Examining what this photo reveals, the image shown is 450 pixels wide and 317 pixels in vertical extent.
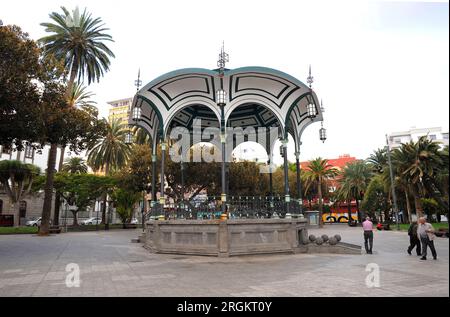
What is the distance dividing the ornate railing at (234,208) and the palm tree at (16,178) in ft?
101

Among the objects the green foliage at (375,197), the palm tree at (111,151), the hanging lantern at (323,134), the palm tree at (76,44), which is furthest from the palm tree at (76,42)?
the green foliage at (375,197)

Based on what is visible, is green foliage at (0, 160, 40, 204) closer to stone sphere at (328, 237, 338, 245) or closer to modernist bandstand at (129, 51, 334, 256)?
modernist bandstand at (129, 51, 334, 256)

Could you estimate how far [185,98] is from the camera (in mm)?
16062

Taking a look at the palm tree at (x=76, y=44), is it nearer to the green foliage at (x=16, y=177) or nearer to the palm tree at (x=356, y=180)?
the green foliage at (x=16, y=177)

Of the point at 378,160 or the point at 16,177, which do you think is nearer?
the point at 16,177

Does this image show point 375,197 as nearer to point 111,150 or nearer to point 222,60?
point 111,150

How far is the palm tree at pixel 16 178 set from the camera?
37.8 metres

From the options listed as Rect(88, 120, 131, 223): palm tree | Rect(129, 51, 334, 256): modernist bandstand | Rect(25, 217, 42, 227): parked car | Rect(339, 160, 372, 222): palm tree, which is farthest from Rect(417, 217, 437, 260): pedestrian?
Rect(25, 217, 42, 227): parked car

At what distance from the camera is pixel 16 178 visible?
1534 inches

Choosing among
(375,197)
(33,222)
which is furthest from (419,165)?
(33,222)

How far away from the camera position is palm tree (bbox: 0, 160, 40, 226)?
37844 mm

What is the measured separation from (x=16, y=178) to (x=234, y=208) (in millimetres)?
35448
